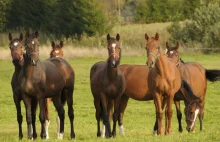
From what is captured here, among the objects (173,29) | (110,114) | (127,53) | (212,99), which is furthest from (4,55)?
(110,114)

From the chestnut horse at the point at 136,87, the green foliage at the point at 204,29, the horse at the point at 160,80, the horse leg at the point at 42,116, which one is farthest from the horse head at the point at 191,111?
the green foliage at the point at 204,29

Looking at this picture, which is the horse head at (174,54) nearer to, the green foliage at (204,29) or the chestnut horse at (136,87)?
the chestnut horse at (136,87)

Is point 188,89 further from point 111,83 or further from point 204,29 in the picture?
point 204,29

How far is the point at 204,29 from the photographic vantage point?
2205 inches

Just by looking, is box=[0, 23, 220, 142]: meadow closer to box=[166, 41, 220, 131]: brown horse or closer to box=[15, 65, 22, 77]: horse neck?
box=[166, 41, 220, 131]: brown horse

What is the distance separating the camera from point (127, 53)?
52.1 metres

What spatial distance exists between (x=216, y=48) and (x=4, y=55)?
55.9 ft

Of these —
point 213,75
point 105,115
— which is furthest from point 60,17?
point 105,115

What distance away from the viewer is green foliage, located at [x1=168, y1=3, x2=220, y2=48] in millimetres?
54344

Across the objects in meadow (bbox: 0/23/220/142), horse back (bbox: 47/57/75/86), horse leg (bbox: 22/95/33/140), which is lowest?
meadow (bbox: 0/23/220/142)

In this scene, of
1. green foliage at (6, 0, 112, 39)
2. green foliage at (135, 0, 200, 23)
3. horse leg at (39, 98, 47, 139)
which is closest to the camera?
horse leg at (39, 98, 47, 139)

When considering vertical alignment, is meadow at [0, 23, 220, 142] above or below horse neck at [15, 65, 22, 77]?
below

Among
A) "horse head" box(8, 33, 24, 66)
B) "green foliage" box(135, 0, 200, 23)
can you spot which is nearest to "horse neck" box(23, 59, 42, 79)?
"horse head" box(8, 33, 24, 66)

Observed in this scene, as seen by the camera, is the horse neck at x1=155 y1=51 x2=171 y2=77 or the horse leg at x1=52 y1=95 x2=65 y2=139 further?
the horse leg at x1=52 y1=95 x2=65 y2=139
